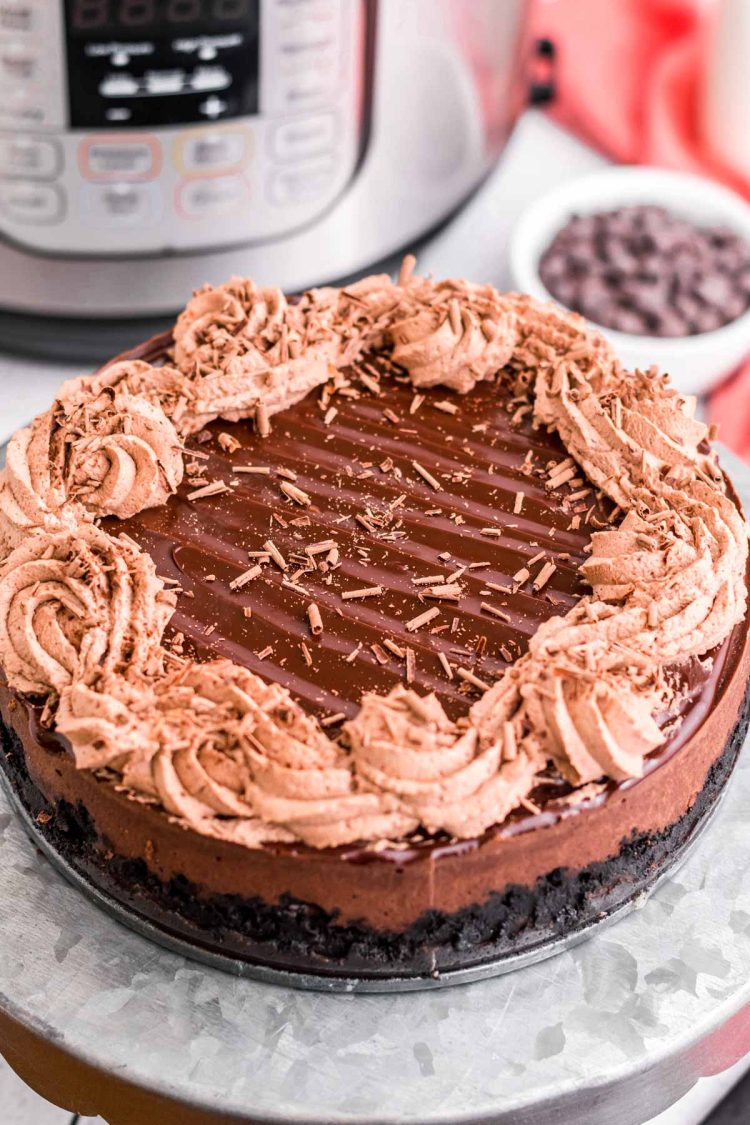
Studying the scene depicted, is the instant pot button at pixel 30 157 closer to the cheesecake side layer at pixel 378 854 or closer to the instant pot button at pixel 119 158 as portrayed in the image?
the instant pot button at pixel 119 158

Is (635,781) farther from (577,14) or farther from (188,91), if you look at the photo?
(577,14)

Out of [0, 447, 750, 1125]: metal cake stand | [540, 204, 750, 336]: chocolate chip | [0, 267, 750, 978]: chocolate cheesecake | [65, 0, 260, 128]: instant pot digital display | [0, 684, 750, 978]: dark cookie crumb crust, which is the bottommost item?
[0, 447, 750, 1125]: metal cake stand

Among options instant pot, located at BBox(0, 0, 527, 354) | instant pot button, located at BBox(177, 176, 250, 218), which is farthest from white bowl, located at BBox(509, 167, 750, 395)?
instant pot button, located at BBox(177, 176, 250, 218)

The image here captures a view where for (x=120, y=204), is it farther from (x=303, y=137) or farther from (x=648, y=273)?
(x=648, y=273)

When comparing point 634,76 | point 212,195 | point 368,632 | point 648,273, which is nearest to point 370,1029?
point 368,632

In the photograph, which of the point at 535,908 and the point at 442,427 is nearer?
the point at 535,908

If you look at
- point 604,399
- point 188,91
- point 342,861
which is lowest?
point 342,861

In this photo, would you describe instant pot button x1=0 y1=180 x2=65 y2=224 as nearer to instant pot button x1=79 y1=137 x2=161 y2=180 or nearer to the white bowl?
instant pot button x1=79 y1=137 x2=161 y2=180

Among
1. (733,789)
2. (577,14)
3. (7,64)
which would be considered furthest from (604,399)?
(577,14)
